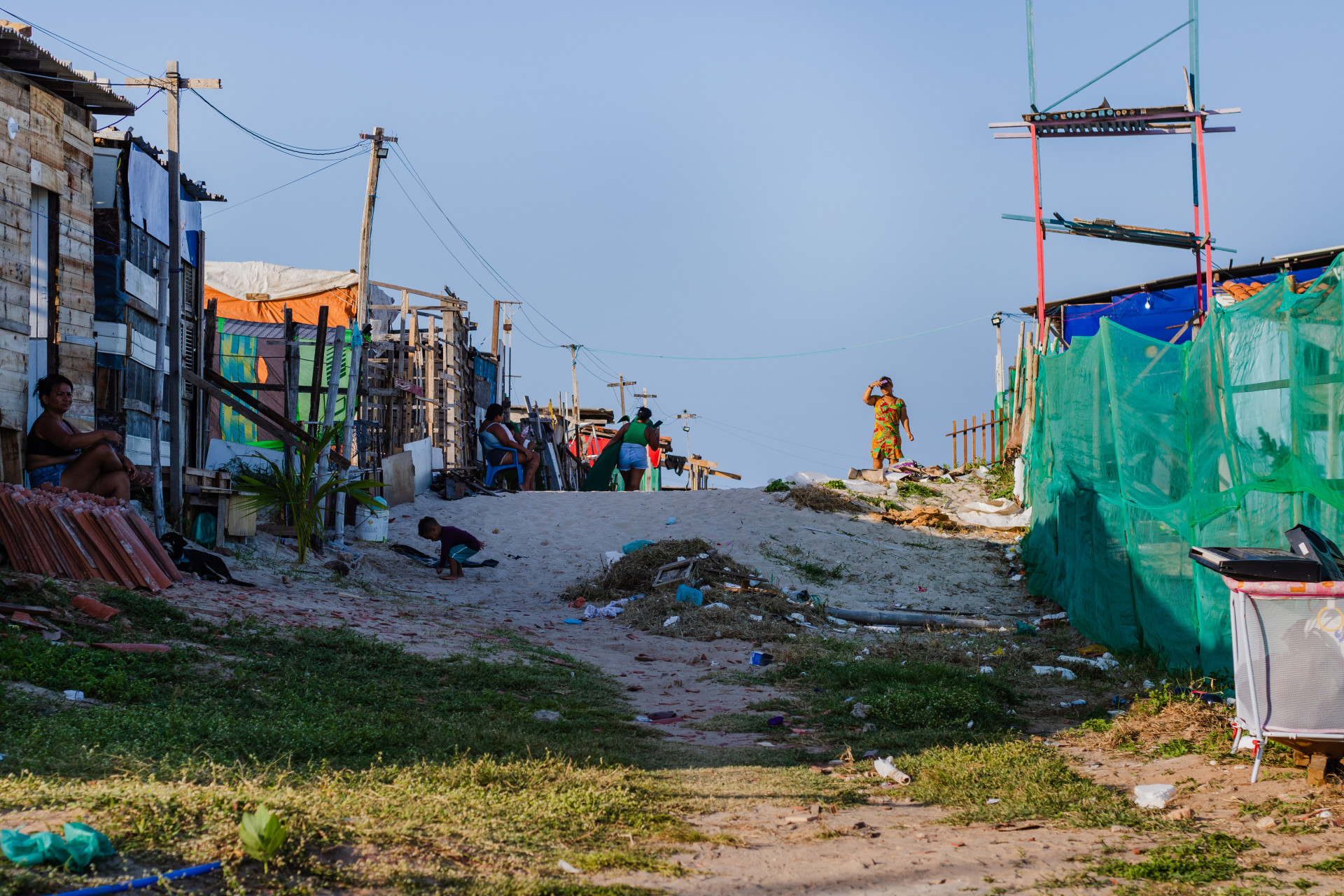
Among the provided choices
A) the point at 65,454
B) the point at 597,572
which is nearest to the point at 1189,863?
the point at 65,454

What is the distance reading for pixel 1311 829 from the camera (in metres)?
3.48

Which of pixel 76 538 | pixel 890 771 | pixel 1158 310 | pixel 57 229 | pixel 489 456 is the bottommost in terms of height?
pixel 890 771

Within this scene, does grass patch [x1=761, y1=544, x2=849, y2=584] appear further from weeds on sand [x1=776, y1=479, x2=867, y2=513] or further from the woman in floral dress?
the woman in floral dress

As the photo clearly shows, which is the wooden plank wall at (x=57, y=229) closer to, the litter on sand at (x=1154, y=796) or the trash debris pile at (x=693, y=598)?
the trash debris pile at (x=693, y=598)

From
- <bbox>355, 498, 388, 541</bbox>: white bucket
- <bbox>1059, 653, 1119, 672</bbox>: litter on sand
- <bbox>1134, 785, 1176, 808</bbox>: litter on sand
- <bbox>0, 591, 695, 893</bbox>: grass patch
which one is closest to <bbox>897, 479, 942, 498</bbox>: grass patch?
<bbox>355, 498, 388, 541</bbox>: white bucket

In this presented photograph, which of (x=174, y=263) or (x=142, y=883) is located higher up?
(x=174, y=263)

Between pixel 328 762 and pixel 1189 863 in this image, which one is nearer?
pixel 1189 863

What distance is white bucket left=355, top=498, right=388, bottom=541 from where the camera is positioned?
39.9ft

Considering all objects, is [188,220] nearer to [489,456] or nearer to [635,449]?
[489,456]

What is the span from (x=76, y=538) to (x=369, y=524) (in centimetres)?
536

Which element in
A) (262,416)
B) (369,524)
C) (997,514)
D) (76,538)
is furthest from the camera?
(997,514)

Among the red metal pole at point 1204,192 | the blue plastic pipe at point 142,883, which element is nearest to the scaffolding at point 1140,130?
the red metal pole at point 1204,192

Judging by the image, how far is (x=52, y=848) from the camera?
2.36m

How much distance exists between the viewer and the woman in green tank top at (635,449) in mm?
18141
